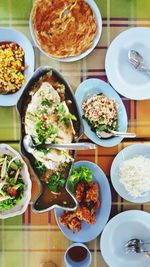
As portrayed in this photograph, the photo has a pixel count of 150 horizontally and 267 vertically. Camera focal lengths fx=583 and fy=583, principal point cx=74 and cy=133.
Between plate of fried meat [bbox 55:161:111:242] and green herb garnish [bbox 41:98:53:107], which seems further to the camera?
plate of fried meat [bbox 55:161:111:242]

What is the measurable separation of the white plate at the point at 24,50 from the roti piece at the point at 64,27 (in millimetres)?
53

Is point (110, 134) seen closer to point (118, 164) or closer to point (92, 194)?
point (118, 164)

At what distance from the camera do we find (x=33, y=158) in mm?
2129

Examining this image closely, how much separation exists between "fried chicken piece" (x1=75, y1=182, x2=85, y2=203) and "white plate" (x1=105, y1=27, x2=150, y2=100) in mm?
404

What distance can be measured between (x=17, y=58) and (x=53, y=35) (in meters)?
0.17

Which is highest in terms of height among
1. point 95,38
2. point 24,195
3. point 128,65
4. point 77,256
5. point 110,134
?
point 95,38

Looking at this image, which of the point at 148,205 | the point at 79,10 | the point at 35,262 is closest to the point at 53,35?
the point at 79,10

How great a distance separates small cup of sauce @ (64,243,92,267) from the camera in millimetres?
2311

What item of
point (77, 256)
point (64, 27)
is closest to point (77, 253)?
point (77, 256)

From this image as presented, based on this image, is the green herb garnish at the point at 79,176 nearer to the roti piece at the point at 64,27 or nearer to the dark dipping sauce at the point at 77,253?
the dark dipping sauce at the point at 77,253

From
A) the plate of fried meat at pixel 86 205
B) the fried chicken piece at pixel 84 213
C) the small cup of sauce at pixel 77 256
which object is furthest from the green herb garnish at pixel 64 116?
the small cup of sauce at pixel 77 256

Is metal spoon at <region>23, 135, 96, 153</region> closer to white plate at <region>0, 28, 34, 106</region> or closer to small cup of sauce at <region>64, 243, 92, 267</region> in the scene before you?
white plate at <region>0, 28, 34, 106</region>

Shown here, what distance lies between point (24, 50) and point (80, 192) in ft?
2.01

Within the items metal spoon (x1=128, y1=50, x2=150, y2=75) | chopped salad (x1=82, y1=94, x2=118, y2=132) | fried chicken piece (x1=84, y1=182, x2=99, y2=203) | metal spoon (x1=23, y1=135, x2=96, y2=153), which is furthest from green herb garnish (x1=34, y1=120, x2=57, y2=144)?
metal spoon (x1=128, y1=50, x2=150, y2=75)
